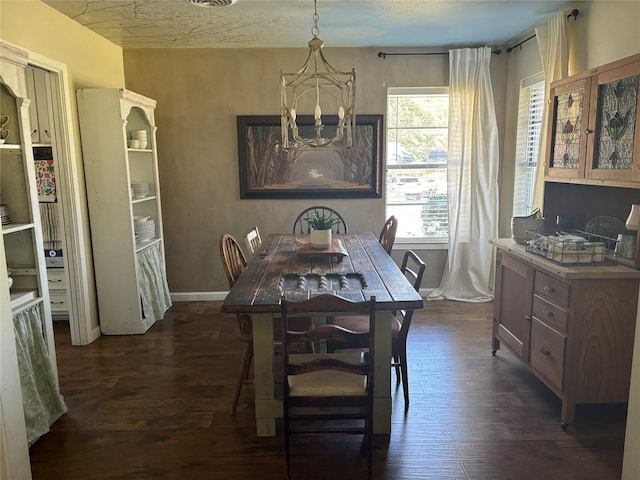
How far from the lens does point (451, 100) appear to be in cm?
437

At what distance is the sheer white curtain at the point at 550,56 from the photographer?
3.24 m

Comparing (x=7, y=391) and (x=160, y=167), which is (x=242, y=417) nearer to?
(x=7, y=391)

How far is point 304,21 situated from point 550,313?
2.71 metres

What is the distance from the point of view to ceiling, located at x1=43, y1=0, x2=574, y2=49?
3.17m

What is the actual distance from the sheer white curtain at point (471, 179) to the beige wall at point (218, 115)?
0.20 meters

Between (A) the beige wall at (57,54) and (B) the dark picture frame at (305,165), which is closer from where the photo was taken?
(A) the beige wall at (57,54)

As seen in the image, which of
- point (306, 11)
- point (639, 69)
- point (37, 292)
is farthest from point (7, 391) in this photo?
point (639, 69)

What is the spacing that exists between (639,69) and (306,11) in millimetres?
2134

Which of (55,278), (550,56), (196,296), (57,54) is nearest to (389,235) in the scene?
(550,56)

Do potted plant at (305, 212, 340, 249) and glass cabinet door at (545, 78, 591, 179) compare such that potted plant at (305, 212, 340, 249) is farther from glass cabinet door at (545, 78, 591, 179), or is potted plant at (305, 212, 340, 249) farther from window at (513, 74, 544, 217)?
window at (513, 74, 544, 217)

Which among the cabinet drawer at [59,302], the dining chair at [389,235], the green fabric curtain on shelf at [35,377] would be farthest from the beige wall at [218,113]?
the green fabric curtain on shelf at [35,377]

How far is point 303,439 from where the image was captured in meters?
2.35

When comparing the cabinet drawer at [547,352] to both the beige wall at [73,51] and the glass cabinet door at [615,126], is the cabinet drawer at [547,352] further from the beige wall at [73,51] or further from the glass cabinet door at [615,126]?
the beige wall at [73,51]

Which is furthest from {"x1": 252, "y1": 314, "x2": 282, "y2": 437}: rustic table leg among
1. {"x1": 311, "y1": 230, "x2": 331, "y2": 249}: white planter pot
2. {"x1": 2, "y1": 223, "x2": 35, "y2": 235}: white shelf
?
{"x1": 2, "y1": 223, "x2": 35, "y2": 235}: white shelf
